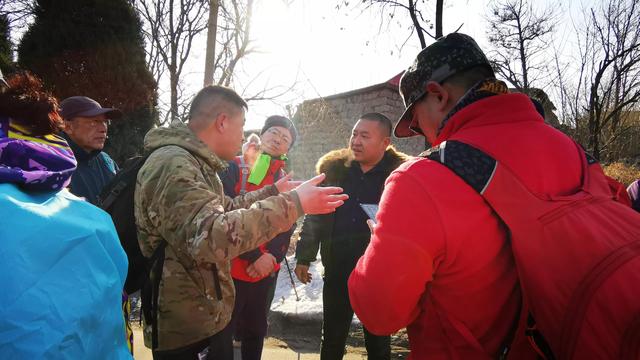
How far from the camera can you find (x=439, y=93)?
1.27 m

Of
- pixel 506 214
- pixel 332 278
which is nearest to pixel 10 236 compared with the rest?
pixel 506 214

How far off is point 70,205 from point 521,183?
1.23m

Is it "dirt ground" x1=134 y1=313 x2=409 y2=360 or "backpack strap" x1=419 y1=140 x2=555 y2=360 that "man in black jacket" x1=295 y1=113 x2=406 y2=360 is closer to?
"dirt ground" x1=134 y1=313 x2=409 y2=360

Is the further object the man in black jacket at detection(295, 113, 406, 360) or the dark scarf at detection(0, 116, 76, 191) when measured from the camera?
the man in black jacket at detection(295, 113, 406, 360)

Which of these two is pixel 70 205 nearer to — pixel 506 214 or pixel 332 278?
pixel 506 214

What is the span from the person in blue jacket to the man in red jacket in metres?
0.74

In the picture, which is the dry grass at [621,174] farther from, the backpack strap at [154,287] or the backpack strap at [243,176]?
the backpack strap at [154,287]

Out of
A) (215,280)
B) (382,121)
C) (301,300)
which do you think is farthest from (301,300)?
(215,280)

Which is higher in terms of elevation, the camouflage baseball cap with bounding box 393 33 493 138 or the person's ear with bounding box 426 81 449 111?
the camouflage baseball cap with bounding box 393 33 493 138

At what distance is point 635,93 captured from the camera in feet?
34.3

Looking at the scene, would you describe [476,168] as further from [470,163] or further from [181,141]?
[181,141]

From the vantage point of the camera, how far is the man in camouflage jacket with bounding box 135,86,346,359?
142 centimetres

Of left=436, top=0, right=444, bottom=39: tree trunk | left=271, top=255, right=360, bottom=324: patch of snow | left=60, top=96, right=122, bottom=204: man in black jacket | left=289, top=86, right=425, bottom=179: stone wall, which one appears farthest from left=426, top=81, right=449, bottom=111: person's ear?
left=289, top=86, right=425, bottom=179: stone wall

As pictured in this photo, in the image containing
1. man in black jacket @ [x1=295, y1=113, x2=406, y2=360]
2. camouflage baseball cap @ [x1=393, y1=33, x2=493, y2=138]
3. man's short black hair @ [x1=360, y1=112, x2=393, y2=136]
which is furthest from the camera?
man's short black hair @ [x1=360, y1=112, x2=393, y2=136]
